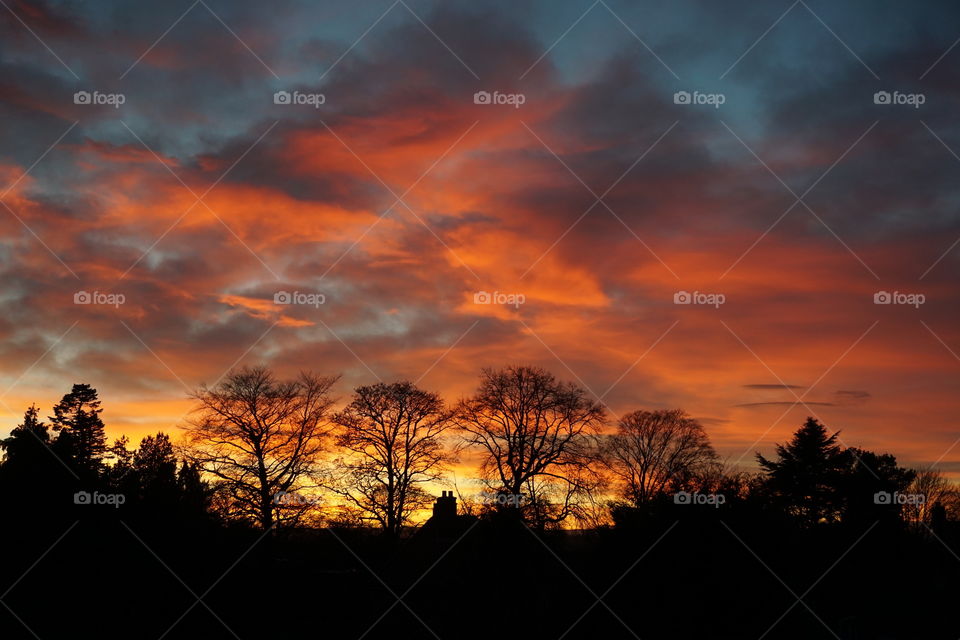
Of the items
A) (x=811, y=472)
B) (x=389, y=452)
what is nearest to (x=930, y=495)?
(x=811, y=472)

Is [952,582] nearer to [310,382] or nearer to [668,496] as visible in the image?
[668,496]

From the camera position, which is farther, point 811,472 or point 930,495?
point 930,495

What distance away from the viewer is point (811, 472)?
193 ft

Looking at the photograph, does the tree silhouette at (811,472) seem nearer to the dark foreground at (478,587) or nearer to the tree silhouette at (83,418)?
the dark foreground at (478,587)

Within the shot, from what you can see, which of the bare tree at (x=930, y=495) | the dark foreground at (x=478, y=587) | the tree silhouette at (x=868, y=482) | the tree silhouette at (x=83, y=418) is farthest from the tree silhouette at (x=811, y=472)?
the tree silhouette at (x=83, y=418)

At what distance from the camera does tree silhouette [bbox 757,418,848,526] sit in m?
57.4

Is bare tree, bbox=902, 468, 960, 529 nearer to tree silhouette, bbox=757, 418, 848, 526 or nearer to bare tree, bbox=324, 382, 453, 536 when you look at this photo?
tree silhouette, bbox=757, 418, 848, 526

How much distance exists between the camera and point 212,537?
24.3 metres

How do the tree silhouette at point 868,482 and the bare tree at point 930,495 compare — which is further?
the bare tree at point 930,495

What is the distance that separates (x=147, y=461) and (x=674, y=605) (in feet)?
140

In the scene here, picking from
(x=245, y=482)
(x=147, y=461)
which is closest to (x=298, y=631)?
(x=245, y=482)

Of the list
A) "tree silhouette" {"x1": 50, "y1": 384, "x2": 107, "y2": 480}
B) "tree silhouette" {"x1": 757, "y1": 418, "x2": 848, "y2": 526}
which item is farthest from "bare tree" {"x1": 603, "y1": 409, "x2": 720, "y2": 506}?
"tree silhouette" {"x1": 50, "y1": 384, "x2": 107, "y2": 480}

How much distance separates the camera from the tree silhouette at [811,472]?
2261 inches

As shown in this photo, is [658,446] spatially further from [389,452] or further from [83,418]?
[83,418]
